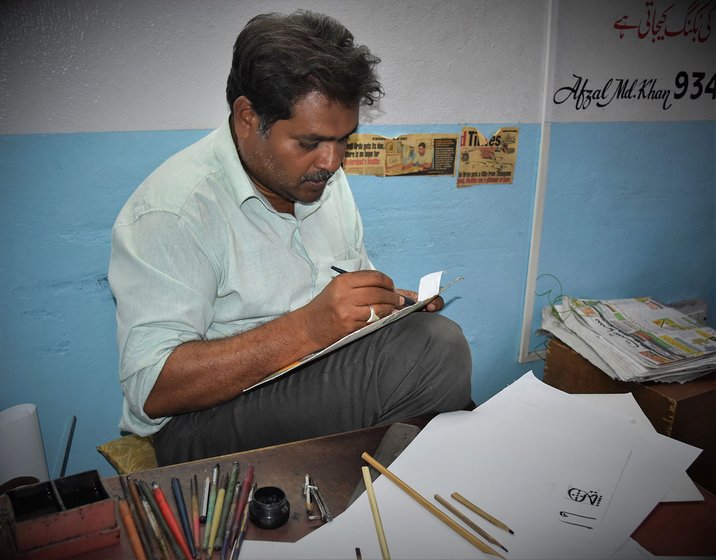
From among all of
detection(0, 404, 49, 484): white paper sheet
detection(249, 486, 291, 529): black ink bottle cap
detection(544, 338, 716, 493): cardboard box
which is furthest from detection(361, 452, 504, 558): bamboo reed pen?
detection(544, 338, 716, 493): cardboard box

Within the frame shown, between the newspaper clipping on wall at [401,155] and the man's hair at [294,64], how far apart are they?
0.59m

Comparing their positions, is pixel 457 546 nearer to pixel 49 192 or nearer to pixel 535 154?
pixel 49 192

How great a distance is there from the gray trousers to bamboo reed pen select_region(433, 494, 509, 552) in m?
0.35

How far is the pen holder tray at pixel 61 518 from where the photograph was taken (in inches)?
24.5

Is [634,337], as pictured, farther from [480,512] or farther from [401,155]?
[480,512]

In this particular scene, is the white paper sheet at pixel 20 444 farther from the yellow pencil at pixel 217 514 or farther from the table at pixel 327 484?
the yellow pencil at pixel 217 514

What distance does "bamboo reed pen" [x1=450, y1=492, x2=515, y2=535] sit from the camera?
28.3 inches

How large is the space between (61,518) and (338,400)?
24.8 inches

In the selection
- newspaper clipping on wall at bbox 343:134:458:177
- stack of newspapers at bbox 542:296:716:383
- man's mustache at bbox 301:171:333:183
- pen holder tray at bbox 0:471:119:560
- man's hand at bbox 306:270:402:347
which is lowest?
stack of newspapers at bbox 542:296:716:383

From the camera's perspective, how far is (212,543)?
67 centimetres

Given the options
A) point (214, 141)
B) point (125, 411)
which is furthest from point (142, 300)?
point (214, 141)

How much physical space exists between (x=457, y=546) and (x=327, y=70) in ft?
3.06

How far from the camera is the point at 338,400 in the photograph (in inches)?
46.7

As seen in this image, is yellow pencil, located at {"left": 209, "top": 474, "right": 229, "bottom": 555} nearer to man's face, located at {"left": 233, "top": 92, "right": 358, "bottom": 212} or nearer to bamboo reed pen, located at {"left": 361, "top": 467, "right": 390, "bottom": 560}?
bamboo reed pen, located at {"left": 361, "top": 467, "right": 390, "bottom": 560}
